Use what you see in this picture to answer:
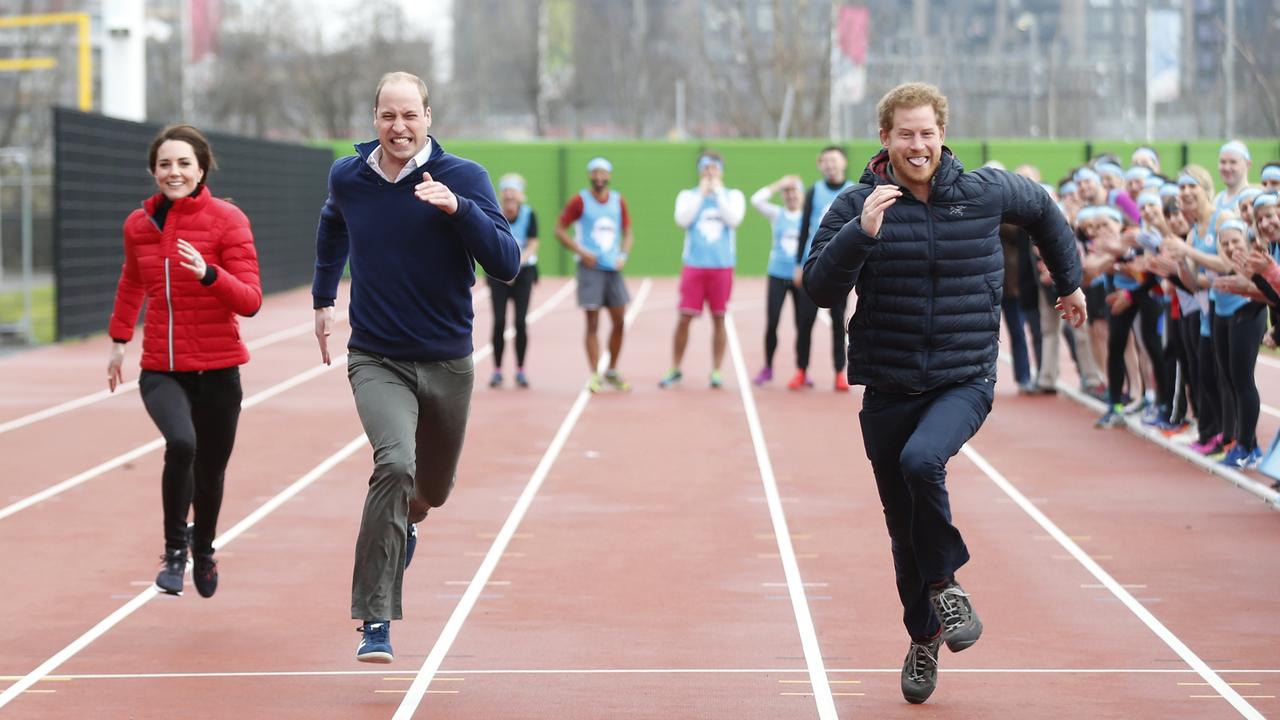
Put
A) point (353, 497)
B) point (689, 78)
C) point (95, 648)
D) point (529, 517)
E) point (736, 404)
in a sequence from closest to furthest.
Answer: point (95, 648) < point (529, 517) < point (353, 497) < point (736, 404) < point (689, 78)

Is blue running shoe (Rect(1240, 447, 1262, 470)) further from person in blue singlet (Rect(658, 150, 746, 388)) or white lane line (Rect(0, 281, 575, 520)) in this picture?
white lane line (Rect(0, 281, 575, 520))

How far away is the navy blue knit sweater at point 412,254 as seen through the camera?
21.6 feet

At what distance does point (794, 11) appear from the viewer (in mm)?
55938

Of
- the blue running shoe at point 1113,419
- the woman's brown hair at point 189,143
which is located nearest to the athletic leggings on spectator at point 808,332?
the blue running shoe at point 1113,419

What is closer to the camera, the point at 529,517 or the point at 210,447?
the point at 210,447

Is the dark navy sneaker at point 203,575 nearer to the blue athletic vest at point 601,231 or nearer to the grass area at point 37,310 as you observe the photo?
the blue athletic vest at point 601,231

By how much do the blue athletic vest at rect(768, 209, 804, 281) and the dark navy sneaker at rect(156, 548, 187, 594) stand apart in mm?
9983

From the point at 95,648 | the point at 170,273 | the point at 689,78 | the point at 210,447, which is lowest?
the point at 95,648

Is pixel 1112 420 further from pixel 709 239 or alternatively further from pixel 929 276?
pixel 929 276

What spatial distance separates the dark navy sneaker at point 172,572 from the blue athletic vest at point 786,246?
998 cm

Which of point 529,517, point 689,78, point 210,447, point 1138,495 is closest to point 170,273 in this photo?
point 210,447

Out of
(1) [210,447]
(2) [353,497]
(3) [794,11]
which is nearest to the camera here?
(1) [210,447]

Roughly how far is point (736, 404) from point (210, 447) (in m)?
8.51

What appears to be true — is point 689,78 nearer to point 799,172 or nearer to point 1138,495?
point 799,172
